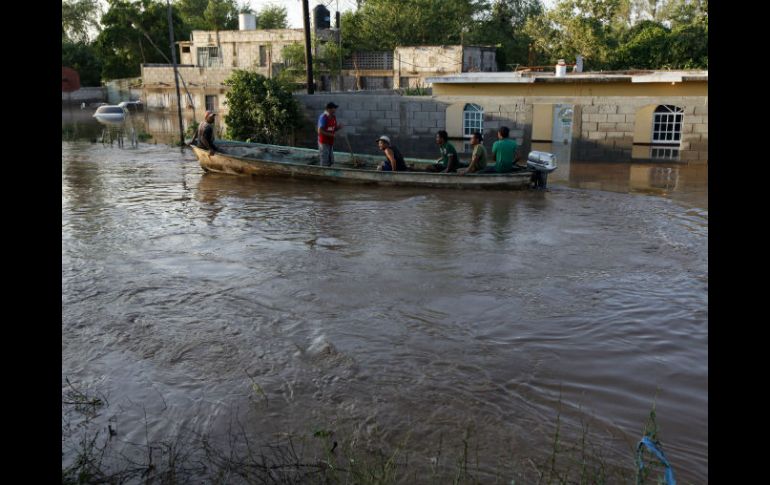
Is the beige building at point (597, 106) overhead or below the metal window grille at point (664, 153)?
overhead

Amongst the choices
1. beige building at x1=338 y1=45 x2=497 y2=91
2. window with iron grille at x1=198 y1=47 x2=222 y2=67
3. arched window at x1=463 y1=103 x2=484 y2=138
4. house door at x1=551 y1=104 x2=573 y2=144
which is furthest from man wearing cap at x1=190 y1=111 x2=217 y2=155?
window with iron grille at x1=198 y1=47 x2=222 y2=67

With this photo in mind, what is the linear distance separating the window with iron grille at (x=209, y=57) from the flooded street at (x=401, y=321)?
35009mm

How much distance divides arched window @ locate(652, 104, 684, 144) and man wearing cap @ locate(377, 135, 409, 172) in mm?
11256

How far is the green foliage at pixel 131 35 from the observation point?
4862cm

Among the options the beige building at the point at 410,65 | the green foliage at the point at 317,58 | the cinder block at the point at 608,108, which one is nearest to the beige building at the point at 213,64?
the green foliage at the point at 317,58

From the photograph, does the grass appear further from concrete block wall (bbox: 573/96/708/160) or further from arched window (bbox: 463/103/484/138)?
arched window (bbox: 463/103/484/138)

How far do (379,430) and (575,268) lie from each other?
16.0 feet

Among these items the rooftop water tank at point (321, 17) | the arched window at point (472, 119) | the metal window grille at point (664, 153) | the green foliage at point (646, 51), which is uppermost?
the rooftop water tank at point (321, 17)

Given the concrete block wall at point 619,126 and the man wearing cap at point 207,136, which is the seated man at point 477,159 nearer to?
the man wearing cap at point 207,136
